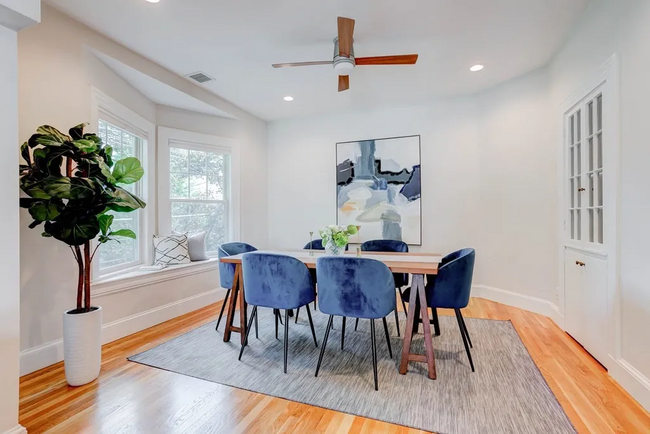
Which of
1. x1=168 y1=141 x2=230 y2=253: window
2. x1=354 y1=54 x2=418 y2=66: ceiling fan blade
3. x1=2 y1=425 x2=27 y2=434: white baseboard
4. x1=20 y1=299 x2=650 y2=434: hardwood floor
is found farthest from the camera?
x1=168 y1=141 x2=230 y2=253: window

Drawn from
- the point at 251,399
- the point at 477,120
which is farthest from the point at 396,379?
the point at 477,120

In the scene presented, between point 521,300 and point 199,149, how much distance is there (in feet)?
15.0

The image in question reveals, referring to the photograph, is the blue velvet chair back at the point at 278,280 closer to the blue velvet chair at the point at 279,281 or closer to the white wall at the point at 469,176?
the blue velvet chair at the point at 279,281

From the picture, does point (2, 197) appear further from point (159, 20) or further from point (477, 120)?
point (477, 120)

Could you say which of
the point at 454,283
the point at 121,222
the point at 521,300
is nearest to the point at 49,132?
the point at 121,222

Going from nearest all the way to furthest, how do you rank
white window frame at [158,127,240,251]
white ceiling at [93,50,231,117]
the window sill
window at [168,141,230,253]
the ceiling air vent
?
1. the window sill
2. white ceiling at [93,50,231,117]
3. the ceiling air vent
4. white window frame at [158,127,240,251]
5. window at [168,141,230,253]

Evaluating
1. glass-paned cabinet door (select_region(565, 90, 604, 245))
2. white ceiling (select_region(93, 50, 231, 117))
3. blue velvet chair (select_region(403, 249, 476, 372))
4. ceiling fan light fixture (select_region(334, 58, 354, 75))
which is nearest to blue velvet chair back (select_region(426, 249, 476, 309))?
blue velvet chair (select_region(403, 249, 476, 372))

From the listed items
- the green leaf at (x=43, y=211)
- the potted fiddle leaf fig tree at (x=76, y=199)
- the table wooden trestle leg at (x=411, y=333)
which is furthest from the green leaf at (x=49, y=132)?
the table wooden trestle leg at (x=411, y=333)

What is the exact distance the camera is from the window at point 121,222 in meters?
3.08

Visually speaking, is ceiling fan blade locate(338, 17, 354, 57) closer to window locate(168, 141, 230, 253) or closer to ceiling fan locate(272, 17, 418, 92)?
ceiling fan locate(272, 17, 418, 92)

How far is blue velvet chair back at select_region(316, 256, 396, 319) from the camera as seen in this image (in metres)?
2.05

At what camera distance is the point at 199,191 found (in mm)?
4328

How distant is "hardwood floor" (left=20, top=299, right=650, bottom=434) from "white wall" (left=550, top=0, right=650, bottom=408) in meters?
0.27

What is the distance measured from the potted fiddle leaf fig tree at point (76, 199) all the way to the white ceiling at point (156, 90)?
1.07 metres
